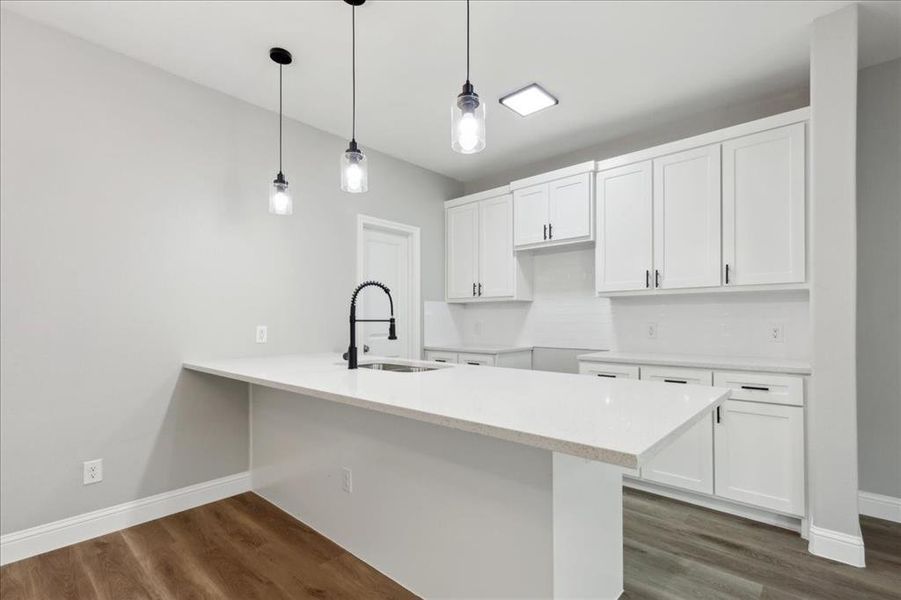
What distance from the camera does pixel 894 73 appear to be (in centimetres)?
265

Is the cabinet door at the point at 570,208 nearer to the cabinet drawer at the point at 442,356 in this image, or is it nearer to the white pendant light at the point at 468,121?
the cabinet drawer at the point at 442,356

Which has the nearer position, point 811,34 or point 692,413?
point 692,413

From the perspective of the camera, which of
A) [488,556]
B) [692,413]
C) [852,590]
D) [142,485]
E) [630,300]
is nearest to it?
[692,413]

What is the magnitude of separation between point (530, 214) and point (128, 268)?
3.01 meters

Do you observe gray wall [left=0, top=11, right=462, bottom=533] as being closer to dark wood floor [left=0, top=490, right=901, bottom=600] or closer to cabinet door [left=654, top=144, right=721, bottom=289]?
dark wood floor [left=0, top=490, right=901, bottom=600]

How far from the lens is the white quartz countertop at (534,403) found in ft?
3.45

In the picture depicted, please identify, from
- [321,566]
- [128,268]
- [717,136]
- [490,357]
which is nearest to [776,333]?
[717,136]

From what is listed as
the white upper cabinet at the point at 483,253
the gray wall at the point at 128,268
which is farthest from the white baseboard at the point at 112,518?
the white upper cabinet at the point at 483,253

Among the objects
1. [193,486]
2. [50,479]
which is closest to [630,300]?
[193,486]

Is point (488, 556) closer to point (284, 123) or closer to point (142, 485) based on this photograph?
point (142, 485)

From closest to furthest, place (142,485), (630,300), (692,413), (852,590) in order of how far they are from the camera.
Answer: (692,413) → (852,590) → (142,485) → (630,300)

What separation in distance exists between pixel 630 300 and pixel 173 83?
3616mm

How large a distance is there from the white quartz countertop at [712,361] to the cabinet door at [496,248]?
1.19 meters

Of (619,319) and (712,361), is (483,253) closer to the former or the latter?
(619,319)
